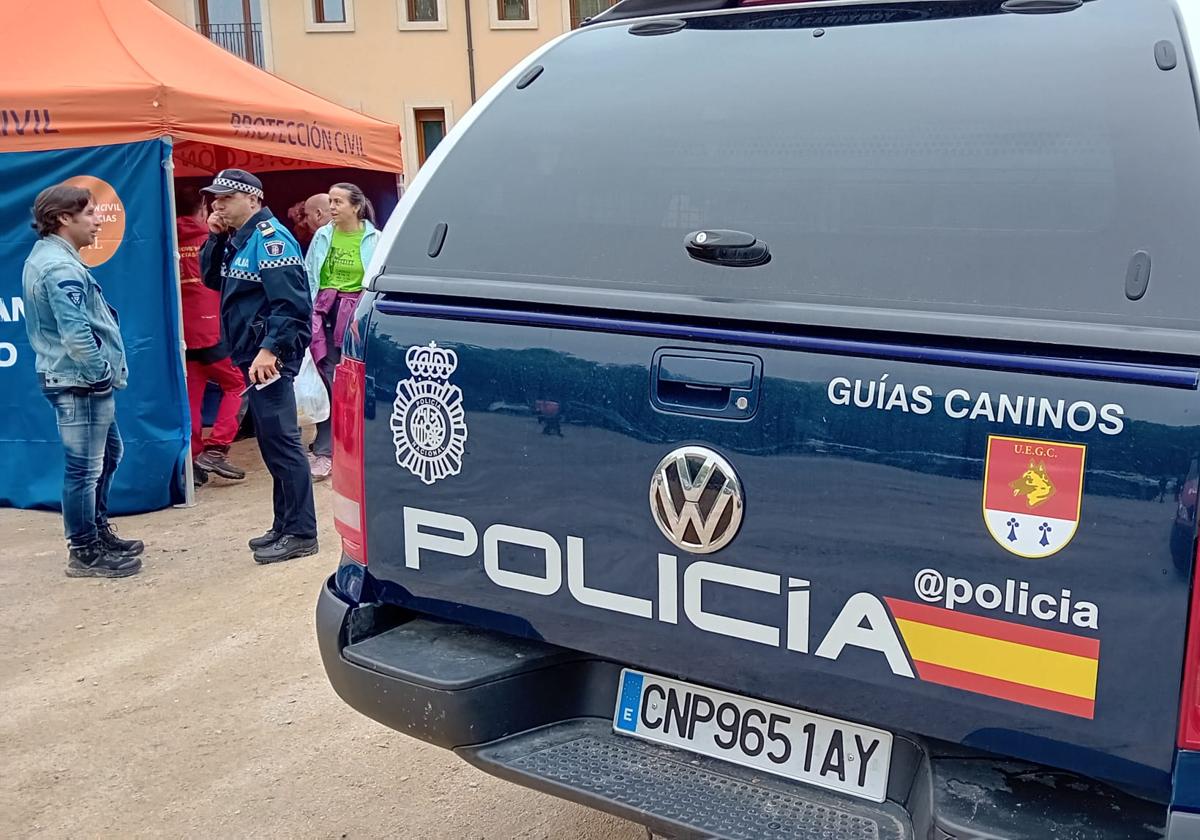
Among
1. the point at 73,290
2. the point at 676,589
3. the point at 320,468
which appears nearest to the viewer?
the point at 676,589

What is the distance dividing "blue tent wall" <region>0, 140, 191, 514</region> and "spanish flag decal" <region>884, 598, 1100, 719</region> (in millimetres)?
5363

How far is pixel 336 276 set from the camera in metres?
6.97

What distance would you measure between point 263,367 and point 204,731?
1828 mm

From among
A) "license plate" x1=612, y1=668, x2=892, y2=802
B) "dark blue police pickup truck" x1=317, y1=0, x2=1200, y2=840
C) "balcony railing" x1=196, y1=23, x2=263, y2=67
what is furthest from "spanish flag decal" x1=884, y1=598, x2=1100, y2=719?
"balcony railing" x1=196, y1=23, x2=263, y2=67

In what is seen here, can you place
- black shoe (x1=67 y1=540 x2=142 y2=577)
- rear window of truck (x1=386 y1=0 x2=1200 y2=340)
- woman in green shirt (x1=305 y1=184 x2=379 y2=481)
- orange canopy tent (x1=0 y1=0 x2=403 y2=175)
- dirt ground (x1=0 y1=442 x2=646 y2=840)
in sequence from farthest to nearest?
woman in green shirt (x1=305 y1=184 x2=379 y2=481)
orange canopy tent (x1=0 y1=0 x2=403 y2=175)
black shoe (x1=67 y1=540 x2=142 y2=577)
dirt ground (x1=0 y1=442 x2=646 y2=840)
rear window of truck (x1=386 y1=0 x2=1200 y2=340)

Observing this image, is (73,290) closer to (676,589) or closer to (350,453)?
(350,453)

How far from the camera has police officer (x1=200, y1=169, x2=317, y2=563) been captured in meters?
4.98

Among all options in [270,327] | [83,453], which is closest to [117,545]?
[83,453]

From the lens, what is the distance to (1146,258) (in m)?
1.64

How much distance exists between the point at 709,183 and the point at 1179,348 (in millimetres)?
887

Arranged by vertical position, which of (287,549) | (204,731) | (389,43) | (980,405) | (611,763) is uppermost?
(389,43)

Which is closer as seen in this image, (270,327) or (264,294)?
(270,327)

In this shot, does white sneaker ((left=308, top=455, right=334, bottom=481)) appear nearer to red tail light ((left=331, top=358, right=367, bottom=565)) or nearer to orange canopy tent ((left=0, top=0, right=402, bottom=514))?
orange canopy tent ((left=0, top=0, right=402, bottom=514))

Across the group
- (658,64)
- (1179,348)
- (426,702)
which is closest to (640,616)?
(426,702)
